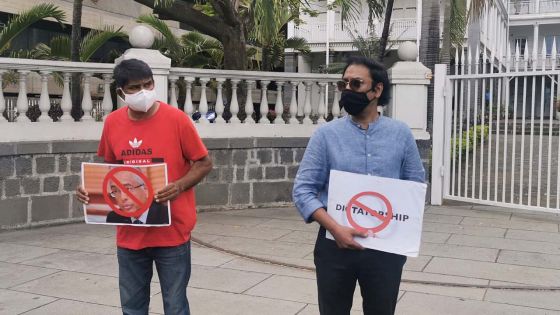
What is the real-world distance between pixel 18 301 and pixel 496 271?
4132 mm

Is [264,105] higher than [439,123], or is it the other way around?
[264,105]

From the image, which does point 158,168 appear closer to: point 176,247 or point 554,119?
point 176,247

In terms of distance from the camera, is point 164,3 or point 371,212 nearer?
point 371,212

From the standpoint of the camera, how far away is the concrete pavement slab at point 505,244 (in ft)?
21.3

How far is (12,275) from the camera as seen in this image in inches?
207

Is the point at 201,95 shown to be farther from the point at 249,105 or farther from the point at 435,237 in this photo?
the point at 435,237

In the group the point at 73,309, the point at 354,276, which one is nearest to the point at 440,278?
the point at 354,276

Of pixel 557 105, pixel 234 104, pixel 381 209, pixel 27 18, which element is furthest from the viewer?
pixel 27 18

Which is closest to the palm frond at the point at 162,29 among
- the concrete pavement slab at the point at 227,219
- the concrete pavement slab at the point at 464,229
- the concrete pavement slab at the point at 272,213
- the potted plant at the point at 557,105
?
the concrete pavement slab at the point at 272,213

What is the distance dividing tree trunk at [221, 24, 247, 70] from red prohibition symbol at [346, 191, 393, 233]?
6668 millimetres

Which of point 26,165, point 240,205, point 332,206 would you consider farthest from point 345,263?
point 240,205

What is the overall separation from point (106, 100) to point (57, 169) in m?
1.06

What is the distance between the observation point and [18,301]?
180 inches

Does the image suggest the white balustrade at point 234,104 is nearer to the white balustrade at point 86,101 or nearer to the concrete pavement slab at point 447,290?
the white balustrade at point 86,101
